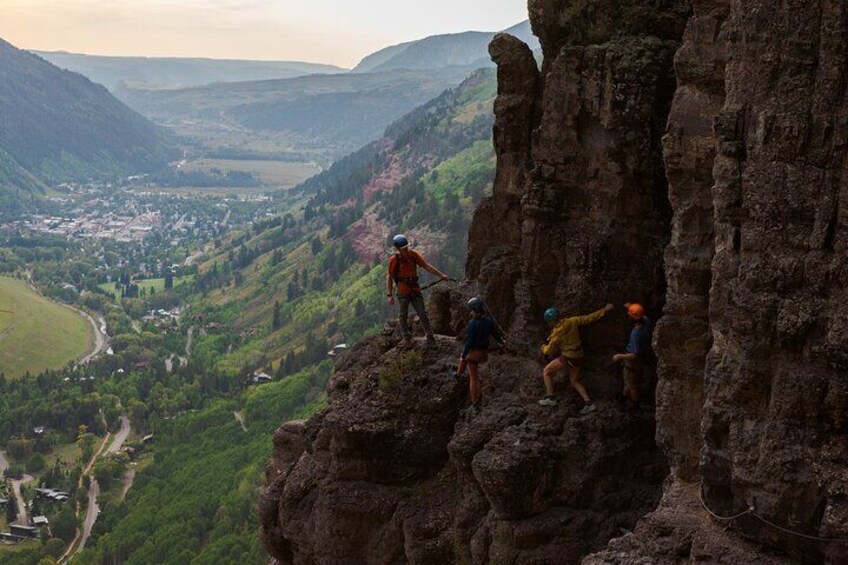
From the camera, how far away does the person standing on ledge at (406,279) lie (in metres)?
28.0

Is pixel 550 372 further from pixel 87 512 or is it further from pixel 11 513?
pixel 11 513

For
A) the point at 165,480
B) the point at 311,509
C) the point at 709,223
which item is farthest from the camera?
the point at 165,480

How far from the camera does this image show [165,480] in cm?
12644

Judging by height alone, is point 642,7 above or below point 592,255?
above

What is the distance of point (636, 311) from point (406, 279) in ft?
25.3

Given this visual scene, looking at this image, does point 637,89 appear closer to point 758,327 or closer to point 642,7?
point 642,7

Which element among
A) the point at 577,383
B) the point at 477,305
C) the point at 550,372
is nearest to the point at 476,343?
the point at 477,305

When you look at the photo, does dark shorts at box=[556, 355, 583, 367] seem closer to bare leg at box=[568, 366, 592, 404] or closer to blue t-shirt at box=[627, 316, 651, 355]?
bare leg at box=[568, 366, 592, 404]

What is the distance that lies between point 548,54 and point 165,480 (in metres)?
110

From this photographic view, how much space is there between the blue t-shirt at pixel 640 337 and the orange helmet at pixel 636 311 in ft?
0.64

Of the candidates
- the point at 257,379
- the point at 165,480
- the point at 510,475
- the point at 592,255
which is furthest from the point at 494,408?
the point at 257,379

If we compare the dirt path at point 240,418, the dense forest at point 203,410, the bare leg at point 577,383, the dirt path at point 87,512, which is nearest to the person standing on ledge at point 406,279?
the bare leg at point 577,383

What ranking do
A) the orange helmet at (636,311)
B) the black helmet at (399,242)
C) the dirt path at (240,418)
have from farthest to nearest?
the dirt path at (240,418)
the black helmet at (399,242)
the orange helmet at (636,311)

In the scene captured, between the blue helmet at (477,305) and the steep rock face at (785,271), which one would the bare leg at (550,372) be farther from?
the steep rock face at (785,271)
